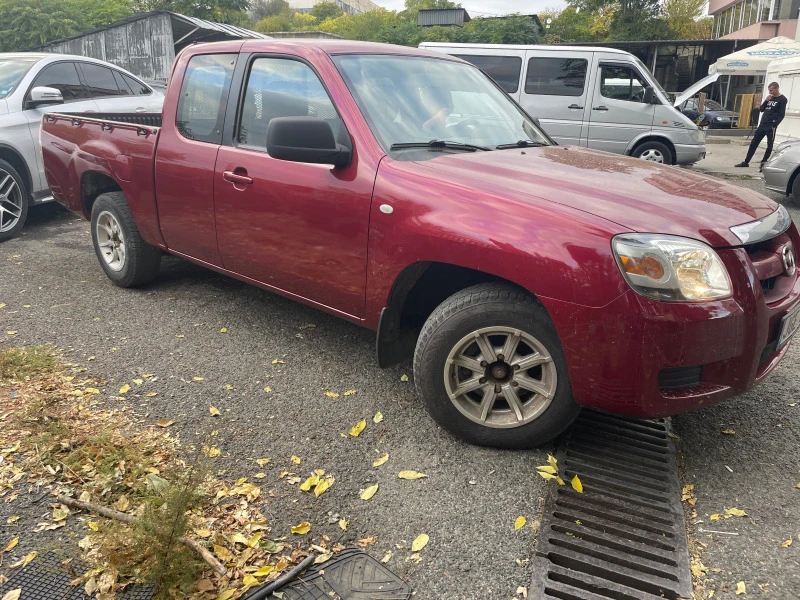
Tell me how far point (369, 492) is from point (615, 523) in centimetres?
102

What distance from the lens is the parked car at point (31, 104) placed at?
6.89 meters

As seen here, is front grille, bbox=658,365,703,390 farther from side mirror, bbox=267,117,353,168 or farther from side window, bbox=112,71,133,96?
side window, bbox=112,71,133,96

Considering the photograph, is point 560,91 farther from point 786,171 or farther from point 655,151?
point 786,171

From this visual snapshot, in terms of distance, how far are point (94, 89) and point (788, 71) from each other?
14.1m

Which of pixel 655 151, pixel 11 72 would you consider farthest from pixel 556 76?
pixel 11 72

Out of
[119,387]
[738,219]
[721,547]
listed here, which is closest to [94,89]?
[119,387]

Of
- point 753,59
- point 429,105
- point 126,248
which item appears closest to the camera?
point 429,105

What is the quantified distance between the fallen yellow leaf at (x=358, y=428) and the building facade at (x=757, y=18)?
38245mm

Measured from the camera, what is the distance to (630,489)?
2.84 metres

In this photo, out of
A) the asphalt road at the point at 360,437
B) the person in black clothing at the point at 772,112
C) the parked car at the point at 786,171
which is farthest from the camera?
the person in black clothing at the point at 772,112

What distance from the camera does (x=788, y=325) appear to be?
2904 mm

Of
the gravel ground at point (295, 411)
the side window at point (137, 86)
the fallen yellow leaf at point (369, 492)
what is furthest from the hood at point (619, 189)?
the side window at point (137, 86)

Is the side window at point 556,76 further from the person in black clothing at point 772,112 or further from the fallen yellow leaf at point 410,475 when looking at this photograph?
the fallen yellow leaf at point 410,475

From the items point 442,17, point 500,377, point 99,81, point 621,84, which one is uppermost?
point 442,17
